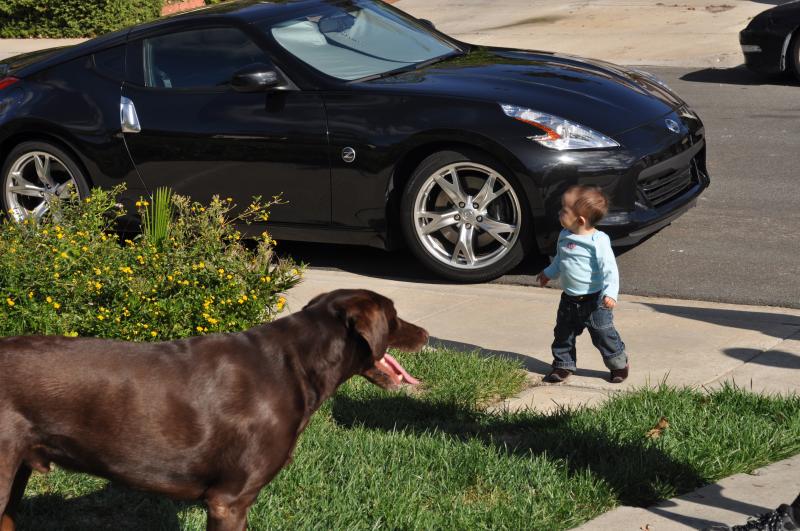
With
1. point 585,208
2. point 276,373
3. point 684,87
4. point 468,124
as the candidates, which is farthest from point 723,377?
point 684,87

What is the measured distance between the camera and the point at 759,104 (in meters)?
12.2

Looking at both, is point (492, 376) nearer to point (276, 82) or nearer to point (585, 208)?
point (585, 208)

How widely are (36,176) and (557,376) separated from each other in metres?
4.42

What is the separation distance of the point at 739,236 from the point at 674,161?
0.91 m

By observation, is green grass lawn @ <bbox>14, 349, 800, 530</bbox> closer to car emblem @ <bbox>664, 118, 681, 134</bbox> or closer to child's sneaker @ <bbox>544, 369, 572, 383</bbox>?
child's sneaker @ <bbox>544, 369, 572, 383</bbox>

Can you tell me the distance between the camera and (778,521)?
12.9ft

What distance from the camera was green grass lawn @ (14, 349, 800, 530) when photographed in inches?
170

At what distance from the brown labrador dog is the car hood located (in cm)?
387

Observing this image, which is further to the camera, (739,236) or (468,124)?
(739,236)

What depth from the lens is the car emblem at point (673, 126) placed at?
25.1 feet

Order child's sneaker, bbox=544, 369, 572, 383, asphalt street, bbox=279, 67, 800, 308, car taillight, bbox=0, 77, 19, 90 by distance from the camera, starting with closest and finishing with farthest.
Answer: child's sneaker, bbox=544, 369, 572, 383, asphalt street, bbox=279, 67, 800, 308, car taillight, bbox=0, 77, 19, 90

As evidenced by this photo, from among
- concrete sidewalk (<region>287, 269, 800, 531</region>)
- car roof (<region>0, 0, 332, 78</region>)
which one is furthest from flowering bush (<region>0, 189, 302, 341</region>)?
car roof (<region>0, 0, 332, 78</region>)

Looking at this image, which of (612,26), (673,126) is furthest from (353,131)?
(612,26)

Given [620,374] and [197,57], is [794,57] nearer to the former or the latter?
[197,57]
